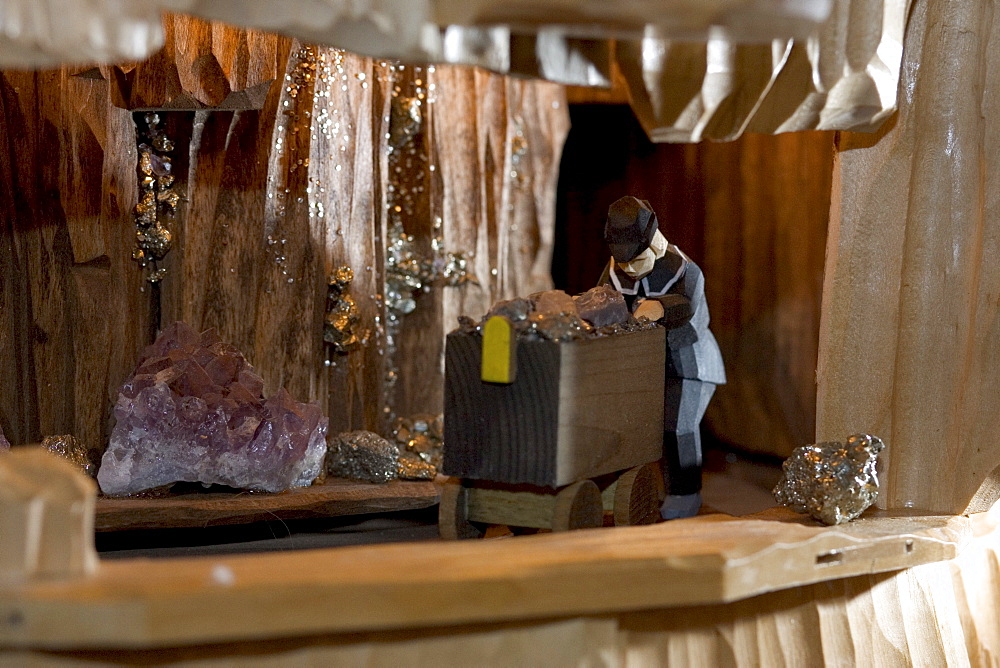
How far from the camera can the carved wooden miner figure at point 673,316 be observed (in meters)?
2.14

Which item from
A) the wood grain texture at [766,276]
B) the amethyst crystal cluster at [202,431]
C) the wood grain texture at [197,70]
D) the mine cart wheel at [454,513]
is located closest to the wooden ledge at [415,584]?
the mine cart wheel at [454,513]

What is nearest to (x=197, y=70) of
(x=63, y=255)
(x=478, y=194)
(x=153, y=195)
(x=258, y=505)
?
(x=153, y=195)

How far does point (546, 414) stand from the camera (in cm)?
176

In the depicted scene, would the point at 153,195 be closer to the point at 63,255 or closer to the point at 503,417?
the point at 63,255

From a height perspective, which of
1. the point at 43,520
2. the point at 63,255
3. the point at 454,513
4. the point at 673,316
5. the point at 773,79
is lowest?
the point at 454,513

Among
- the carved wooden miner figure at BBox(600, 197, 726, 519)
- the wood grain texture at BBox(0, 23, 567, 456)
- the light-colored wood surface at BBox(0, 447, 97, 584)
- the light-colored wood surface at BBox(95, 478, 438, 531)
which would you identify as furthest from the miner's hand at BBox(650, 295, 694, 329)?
the light-colored wood surface at BBox(0, 447, 97, 584)

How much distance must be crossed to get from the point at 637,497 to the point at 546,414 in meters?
0.34

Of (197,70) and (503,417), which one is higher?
(197,70)

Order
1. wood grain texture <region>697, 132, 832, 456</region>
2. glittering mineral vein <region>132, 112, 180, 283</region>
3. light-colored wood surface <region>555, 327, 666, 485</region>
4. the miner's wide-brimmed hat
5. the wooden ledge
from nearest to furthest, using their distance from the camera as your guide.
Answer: the wooden ledge
light-colored wood surface <region>555, 327, 666, 485</region>
the miner's wide-brimmed hat
glittering mineral vein <region>132, 112, 180, 283</region>
wood grain texture <region>697, 132, 832, 456</region>

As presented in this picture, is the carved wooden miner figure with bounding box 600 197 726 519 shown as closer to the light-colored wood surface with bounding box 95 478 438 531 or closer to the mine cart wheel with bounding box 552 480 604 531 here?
the mine cart wheel with bounding box 552 480 604 531

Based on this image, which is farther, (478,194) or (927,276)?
(478,194)

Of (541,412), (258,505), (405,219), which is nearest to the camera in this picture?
(541,412)

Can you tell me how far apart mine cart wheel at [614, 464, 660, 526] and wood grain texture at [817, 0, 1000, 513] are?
40 cm

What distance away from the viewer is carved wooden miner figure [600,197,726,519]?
7.02 ft
